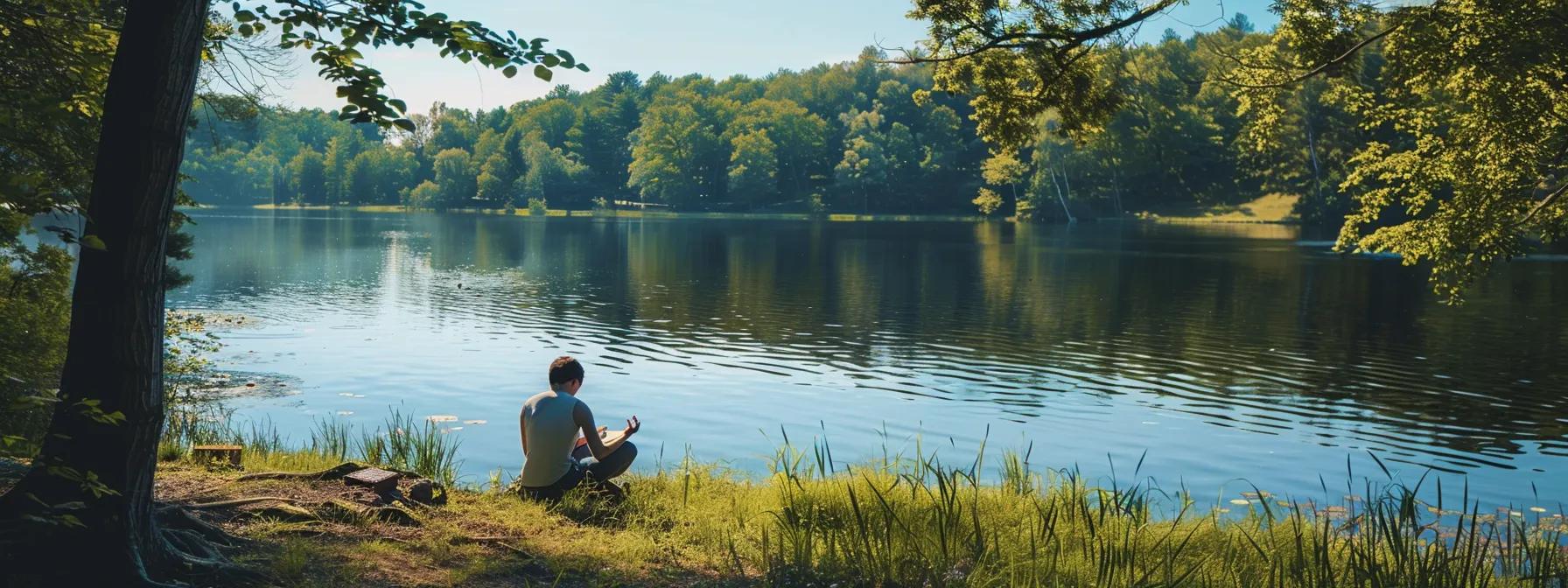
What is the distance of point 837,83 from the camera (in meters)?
167

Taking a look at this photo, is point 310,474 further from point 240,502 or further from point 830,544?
point 830,544

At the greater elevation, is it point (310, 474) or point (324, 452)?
point (310, 474)

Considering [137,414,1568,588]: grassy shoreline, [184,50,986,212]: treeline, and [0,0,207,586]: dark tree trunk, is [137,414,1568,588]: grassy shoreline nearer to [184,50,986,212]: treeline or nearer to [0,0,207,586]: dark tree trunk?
[0,0,207,586]: dark tree trunk

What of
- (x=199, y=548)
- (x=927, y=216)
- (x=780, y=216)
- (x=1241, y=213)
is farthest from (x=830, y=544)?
(x=780, y=216)

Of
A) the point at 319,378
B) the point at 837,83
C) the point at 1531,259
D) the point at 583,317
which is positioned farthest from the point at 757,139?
the point at 319,378

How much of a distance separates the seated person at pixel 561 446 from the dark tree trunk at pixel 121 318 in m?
3.81

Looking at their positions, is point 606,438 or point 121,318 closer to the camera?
point 121,318

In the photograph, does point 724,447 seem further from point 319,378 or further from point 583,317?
point 583,317

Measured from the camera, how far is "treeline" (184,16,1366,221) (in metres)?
109

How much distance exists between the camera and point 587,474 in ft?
30.9

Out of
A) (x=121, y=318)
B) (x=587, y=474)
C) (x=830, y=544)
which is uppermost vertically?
(x=121, y=318)

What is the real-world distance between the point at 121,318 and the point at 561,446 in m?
4.23

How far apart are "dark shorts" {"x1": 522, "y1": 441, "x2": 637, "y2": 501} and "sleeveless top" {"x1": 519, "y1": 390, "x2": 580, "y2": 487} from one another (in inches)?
1.8

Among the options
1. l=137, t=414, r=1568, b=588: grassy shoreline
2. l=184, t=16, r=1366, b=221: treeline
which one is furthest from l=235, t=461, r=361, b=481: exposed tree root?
l=184, t=16, r=1366, b=221: treeline
